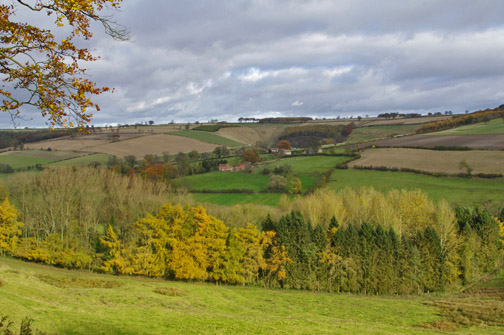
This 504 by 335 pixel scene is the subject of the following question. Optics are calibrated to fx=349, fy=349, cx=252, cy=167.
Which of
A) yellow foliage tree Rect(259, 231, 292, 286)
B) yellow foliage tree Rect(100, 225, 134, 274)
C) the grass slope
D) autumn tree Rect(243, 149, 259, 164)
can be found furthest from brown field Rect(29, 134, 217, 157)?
yellow foliage tree Rect(259, 231, 292, 286)

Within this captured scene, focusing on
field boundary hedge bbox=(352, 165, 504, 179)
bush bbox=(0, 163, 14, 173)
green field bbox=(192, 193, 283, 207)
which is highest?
bush bbox=(0, 163, 14, 173)

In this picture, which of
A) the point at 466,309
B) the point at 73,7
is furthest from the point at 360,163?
the point at 73,7

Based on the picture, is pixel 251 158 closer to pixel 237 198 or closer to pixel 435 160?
pixel 237 198

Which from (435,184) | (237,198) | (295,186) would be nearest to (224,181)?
(237,198)

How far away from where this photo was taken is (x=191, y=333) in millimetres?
17000

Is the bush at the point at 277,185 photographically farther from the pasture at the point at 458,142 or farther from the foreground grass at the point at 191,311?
the foreground grass at the point at 191,311

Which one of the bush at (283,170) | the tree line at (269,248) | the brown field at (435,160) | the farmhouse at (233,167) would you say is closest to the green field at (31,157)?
the tree line at (269,248)

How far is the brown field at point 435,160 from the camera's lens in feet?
289

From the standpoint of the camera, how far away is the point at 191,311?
27.3 metres

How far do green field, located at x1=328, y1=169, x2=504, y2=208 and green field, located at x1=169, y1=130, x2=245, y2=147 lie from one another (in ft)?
282

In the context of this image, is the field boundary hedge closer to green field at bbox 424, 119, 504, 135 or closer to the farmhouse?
the farmhouse

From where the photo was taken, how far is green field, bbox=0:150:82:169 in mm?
100681

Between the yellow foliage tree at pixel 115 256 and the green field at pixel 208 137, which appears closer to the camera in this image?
the yellow foliage tree at pixel 115 256

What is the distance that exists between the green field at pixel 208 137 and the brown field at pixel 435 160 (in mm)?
80827
